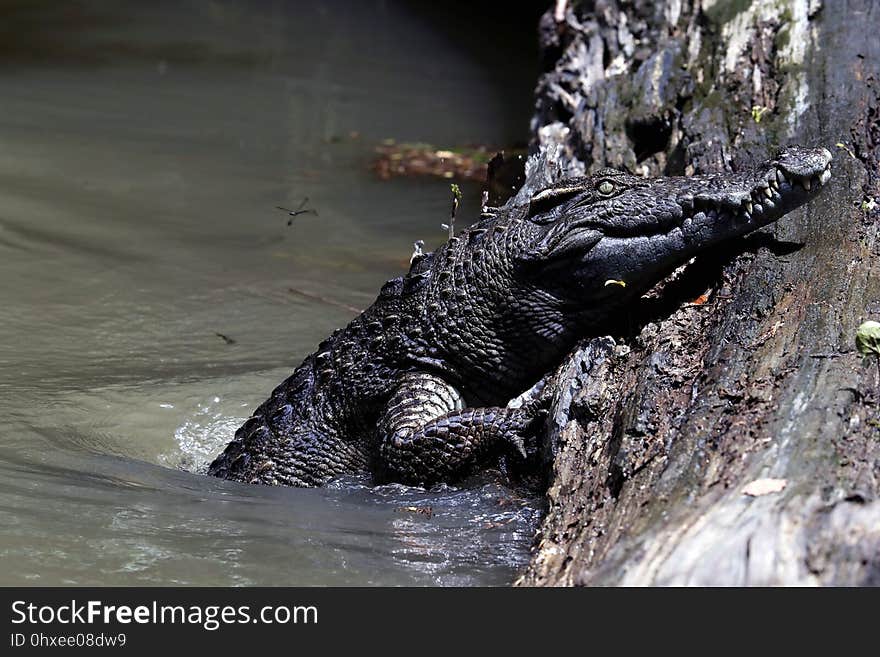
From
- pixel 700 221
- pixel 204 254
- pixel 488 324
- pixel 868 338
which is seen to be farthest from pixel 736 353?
pixel 204 254

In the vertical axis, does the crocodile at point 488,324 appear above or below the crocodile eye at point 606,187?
below

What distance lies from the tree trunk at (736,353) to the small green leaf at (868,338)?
0.03 m

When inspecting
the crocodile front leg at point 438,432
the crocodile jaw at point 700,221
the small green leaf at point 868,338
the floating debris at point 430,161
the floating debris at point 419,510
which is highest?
the floating debris at point 430,161

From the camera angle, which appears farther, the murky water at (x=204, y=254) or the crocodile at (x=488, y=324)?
Answer: the crocodile at (x=488, y=324)

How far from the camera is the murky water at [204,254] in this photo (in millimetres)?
3650

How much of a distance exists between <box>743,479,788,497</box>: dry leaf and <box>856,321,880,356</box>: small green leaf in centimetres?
74

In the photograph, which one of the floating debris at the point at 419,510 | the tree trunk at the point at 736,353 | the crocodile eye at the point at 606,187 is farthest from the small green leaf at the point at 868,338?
the floating debris at the point at 419,510

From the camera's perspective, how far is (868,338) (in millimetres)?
3432

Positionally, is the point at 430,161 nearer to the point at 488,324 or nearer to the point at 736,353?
the point at 488,324

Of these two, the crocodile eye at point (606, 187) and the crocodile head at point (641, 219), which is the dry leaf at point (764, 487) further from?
the crocodile eye at point (606, 187)

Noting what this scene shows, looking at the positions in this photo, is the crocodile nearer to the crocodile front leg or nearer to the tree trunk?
the crocodile front leg

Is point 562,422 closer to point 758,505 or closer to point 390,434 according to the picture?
point 390,434

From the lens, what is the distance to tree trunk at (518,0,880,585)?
2758 millimetres

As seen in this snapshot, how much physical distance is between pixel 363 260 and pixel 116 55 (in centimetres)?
733
